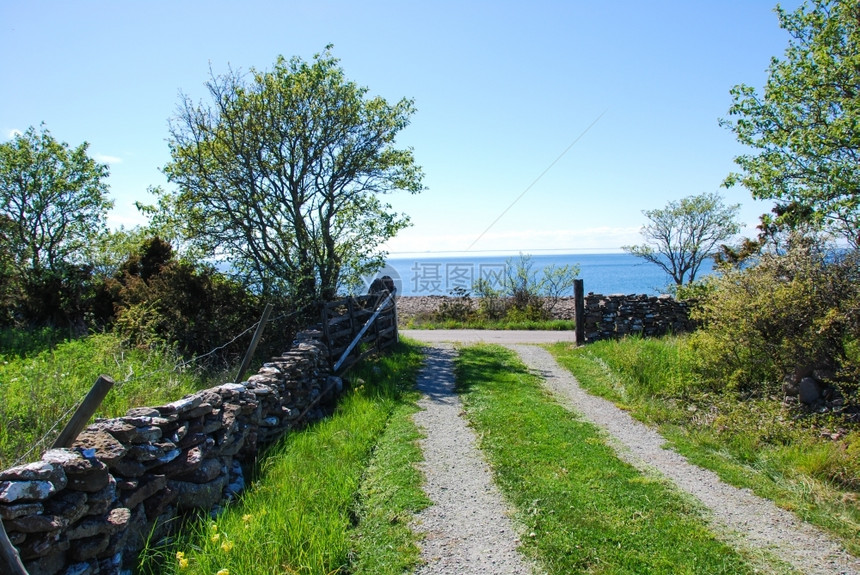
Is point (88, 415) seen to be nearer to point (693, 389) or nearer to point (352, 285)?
point (693, 389)

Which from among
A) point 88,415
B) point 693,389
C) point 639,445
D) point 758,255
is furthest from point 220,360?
point 758,255

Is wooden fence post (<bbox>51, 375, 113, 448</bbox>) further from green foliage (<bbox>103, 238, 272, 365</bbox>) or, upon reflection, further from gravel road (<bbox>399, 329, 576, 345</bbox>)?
gravel road (<bbox>399, 329, 576, 345</bbox>)

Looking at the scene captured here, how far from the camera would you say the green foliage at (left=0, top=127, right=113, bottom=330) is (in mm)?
15672

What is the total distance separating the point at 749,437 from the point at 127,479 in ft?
23.4

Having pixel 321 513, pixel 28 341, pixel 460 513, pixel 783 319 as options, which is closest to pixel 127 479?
pixel 321 513

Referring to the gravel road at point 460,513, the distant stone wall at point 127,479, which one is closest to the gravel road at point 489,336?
the gravel road at point 460,513

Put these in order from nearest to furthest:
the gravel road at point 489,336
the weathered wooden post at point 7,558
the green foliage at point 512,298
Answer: the weathered wooden post at point 7,558
the gravel road at point 489,336
the green foliage at point 512,298

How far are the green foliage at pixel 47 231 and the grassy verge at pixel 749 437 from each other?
15163mm

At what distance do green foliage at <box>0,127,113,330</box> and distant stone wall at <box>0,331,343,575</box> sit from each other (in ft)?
39.7

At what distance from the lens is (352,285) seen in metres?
14.9

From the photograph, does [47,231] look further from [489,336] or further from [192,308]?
[489,336]

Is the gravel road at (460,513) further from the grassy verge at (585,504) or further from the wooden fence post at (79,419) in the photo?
the wooden fence post at (79,419)

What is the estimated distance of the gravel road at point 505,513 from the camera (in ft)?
14.0

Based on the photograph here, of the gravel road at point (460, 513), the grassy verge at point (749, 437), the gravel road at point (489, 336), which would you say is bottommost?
the gravel road at point (460, 513)
